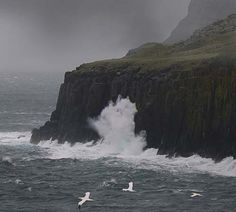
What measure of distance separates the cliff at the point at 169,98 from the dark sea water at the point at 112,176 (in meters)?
2.75

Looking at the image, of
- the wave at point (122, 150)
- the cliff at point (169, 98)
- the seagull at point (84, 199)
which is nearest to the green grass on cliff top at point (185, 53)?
the cliff at point (169, 98)

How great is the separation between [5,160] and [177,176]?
108ft

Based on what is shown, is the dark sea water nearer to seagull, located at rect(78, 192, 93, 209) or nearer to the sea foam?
the sea foam

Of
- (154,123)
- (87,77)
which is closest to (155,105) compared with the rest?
(154,123)

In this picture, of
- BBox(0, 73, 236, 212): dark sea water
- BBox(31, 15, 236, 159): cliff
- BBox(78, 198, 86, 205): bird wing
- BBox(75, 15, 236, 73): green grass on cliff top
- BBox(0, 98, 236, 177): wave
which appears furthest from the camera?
BBox(75, 15, 236, 73): green grass on cliff top

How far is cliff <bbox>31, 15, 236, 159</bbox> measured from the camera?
118750mm

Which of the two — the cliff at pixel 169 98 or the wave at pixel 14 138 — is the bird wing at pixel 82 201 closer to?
the cliff at pixel 169 98

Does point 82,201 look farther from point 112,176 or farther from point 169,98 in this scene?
point 169,98

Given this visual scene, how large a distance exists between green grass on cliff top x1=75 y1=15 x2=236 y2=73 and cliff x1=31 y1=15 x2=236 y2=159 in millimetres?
239

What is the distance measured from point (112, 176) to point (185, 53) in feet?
174

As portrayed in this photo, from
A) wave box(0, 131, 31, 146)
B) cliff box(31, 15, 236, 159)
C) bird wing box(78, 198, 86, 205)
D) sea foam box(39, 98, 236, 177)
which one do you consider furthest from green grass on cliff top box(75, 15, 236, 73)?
bird wing box(78, 198, 86, 205)

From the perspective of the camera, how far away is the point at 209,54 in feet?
460

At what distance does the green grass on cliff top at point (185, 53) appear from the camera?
445 feet

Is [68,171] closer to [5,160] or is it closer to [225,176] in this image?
[5,160]
